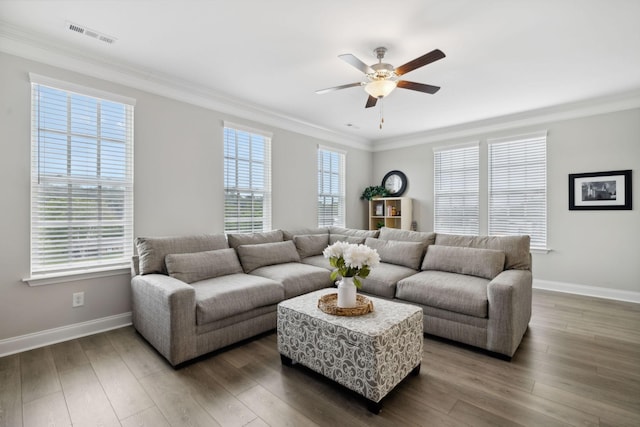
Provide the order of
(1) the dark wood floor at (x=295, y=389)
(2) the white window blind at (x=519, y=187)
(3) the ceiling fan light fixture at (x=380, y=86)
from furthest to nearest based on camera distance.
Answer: (2) the white window blind at (x=519, y=187) < (3) the ceiling fan light fixture at (x=380, y=86) < (1) the dark wood floor at (x=295, y=389)

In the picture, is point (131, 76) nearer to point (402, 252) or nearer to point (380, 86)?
point (380, 86)

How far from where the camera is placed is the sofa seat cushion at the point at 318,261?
3979 millimetres

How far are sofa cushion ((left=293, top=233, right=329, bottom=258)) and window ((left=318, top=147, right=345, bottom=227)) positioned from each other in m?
0.87

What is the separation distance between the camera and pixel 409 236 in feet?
13.2

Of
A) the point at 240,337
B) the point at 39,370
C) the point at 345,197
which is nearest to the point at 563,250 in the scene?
the point at 345,197

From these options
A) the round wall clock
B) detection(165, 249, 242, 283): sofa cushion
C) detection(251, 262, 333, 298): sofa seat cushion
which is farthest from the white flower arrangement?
A: the round wall clock

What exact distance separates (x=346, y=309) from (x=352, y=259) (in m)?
0.37

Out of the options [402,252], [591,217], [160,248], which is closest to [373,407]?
[402,252]

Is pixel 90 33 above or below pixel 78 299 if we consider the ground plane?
above

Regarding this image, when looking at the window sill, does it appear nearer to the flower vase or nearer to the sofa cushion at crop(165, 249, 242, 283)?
the sofa cushion at crop(165, 249, 242, 283)

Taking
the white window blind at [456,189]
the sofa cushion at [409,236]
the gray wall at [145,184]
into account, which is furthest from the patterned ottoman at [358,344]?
the white window blind at [456,189]

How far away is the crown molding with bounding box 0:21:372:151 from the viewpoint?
2.57m

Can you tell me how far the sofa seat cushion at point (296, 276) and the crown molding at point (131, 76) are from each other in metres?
2.20

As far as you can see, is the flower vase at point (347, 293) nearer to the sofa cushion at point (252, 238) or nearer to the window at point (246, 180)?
the sofa cushion at point (252, 238)
